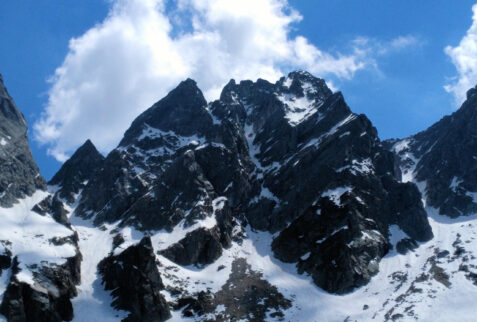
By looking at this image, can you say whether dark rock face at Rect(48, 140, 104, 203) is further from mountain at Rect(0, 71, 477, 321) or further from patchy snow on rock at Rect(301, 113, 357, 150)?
patchy snow on rock at Rect(301, 113, 357, 150)

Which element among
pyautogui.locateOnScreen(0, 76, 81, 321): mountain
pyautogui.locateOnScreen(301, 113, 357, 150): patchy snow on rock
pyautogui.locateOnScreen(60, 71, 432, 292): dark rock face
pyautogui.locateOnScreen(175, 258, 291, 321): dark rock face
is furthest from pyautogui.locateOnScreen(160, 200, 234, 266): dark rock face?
pyautogui.locateOnScreen(301, 113, 357, 150): patchy snow on rock

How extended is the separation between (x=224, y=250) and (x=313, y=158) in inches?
1415

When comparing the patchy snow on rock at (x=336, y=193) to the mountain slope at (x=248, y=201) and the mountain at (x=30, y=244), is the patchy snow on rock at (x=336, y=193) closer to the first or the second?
the mountain slope at (x=248, y=201)

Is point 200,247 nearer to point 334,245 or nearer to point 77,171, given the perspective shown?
point 334,245

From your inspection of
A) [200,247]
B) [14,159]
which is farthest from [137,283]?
[14,159]

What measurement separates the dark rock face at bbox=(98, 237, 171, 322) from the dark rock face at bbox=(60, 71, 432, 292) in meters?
12.3

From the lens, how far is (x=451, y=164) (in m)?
141

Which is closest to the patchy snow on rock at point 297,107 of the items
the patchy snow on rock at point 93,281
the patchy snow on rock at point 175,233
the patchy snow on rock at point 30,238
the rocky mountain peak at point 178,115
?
the rocky mountain peak at point 178,115

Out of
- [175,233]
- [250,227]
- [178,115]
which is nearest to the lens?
[175,233]

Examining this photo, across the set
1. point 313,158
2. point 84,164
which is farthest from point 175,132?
point 313,158

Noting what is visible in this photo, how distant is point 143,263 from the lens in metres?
84.6

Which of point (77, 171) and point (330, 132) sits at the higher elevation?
point (77, 171)

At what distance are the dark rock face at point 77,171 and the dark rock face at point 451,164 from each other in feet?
325

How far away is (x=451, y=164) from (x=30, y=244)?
11241cm
